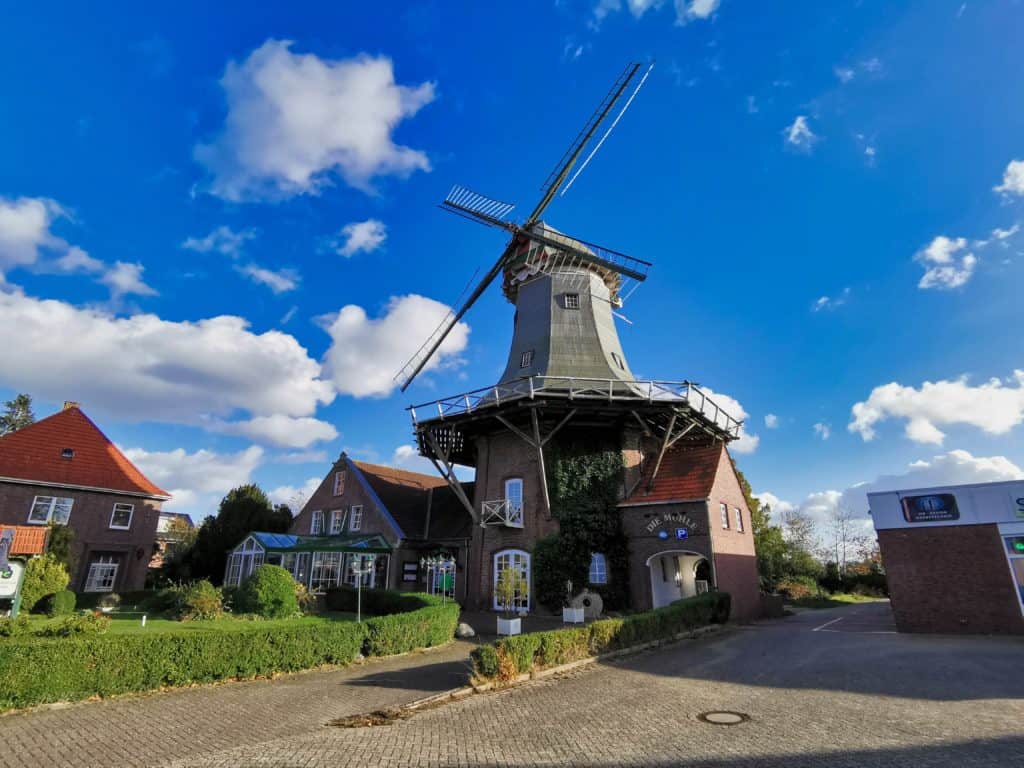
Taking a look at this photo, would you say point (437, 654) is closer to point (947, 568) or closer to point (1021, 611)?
point (947, 568)

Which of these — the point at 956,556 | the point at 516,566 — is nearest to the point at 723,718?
the point at 956,556

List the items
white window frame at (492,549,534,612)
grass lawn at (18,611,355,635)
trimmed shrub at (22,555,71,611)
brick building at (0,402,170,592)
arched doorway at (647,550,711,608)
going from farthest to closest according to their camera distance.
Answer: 1. brick building at (0,402,170,592)
2. white window frame at (492,549,534,612)
3. arched doorway at (647,550,711,608)
4. trimmed shrub at (22,555,71,611)
5. grass lawn at (18,611,355,635)

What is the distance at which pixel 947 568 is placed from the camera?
15836mm

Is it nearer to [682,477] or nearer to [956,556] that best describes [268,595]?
[682,477]

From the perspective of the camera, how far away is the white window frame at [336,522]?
29.0 metres

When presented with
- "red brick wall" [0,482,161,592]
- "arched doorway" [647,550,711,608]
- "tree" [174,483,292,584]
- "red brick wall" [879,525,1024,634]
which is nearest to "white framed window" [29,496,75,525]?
"red brick wall" [0,482,161,592]

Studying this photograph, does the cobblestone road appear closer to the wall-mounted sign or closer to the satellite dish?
the wall-mounted sign

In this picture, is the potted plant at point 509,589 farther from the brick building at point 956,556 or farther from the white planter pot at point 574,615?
the brick building at point 956,556

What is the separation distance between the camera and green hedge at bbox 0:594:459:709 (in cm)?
820

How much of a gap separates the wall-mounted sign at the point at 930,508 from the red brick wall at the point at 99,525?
32.6 metres

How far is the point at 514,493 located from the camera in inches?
904

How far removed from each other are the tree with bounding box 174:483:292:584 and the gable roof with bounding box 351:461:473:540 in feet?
26.5

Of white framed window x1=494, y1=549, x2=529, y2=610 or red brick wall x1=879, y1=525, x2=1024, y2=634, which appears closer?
red brick wall x1=879, y1=525, x2=1024, y2=634

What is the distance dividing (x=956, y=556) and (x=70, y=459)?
3701 centimetres
